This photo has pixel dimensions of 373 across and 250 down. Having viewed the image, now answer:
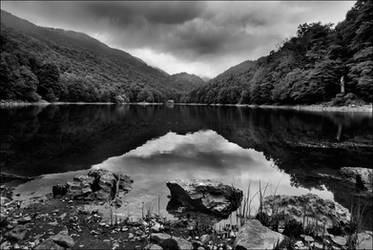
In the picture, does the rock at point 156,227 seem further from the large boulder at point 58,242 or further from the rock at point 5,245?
the rock at point 5,245

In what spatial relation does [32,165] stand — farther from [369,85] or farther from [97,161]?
[369,85]

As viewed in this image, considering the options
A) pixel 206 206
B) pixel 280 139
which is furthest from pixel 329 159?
pixel 206 206

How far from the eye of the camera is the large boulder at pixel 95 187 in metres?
11.9

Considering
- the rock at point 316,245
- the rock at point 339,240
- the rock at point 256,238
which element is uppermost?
the rock at point 256,238

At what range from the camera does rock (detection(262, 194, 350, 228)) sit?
9.15 metres

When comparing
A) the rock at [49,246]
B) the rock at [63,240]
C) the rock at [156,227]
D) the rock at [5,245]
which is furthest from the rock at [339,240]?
the rock at [5,245]

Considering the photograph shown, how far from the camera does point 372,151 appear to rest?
23.0m

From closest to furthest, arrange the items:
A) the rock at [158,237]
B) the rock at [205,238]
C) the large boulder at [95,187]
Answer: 1. the rock at [158,237]
2. the rock at [205,238]
3. the large boulder at [95,187]

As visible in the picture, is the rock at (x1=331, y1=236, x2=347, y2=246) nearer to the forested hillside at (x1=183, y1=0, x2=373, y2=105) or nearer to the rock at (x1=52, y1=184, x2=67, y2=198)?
the rock at (x1=52, y1=184, x2=67, y2=198)

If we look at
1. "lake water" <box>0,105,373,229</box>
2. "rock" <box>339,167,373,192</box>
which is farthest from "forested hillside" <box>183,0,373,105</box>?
"rock" <box>339,167,373,192</box>

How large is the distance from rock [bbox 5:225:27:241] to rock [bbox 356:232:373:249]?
1083cm

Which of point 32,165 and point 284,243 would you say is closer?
point 284,243

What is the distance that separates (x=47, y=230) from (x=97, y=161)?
11779 mm

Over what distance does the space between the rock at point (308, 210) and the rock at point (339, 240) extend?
61 cm
